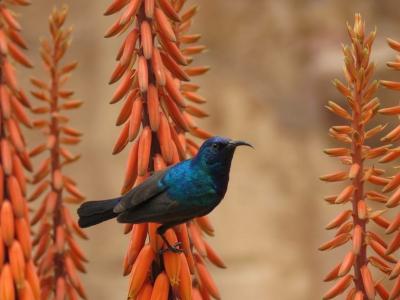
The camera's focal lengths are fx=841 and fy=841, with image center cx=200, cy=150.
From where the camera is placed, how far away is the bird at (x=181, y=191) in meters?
1.36

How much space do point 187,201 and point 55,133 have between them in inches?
19.0

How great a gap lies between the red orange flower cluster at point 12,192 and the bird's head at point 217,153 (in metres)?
0.36

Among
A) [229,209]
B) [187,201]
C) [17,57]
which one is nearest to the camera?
[187,201]

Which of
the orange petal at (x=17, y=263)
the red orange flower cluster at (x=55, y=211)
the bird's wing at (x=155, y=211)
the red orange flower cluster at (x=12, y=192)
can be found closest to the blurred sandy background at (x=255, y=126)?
the red orange flower cluster at (x=55, y=211)

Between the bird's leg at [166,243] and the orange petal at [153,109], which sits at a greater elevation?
the orange petal at [153,109]

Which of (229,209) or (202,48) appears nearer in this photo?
(202,48)

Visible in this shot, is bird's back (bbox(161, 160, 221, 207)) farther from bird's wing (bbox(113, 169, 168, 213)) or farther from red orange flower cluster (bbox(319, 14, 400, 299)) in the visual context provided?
red orange flower cluster (bbox(319, 14, 400, 299))

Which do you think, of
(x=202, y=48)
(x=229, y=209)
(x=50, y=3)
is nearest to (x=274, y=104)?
(x=229, y=209)

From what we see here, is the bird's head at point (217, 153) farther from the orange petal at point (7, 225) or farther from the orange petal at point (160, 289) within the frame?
the orange petal at point (7, 225)

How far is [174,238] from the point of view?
1411mm

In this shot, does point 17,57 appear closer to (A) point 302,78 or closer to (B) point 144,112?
(B) point 144,112

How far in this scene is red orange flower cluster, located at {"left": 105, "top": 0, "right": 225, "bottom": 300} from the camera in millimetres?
1387

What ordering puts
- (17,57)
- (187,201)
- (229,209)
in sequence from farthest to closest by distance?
(229,209)
(17,57)
(187,201)

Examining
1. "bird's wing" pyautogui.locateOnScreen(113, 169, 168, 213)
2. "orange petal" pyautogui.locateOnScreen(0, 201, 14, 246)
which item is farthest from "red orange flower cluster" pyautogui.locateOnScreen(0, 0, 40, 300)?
"bird's wing" pyautogui.locateOnScreen(113, 169, 168, 213)
